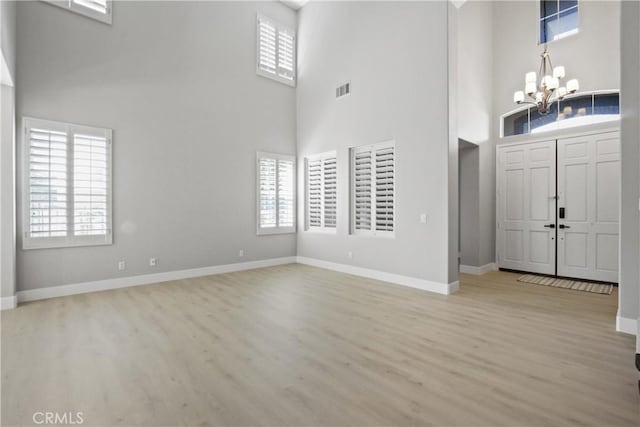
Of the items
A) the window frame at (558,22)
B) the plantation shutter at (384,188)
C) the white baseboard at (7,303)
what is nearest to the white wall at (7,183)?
the white baseboard at (7,303)

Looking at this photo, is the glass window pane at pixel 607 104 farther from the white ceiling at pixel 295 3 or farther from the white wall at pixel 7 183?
the white wall at pixel 7 183

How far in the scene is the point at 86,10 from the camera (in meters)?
4.81

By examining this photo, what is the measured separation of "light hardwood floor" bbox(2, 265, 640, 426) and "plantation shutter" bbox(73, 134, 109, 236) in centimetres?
105

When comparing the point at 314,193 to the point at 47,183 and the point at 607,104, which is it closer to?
the point at 47,183

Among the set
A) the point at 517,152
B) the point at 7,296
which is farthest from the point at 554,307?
the point at 7,296

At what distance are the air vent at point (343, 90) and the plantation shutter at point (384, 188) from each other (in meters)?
1.41

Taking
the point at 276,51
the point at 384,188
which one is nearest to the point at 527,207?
the point at 384,188

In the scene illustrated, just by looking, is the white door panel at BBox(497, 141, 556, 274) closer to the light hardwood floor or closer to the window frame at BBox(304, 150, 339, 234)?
the light hardwood floor

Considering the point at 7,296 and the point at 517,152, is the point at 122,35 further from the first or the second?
the point at 517,152

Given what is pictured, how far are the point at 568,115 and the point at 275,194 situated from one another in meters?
5.76

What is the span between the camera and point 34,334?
10.6 feet

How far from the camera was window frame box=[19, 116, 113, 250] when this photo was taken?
430 centimetres

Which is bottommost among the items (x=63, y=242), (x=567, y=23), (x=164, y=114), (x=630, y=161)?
(x=63, y=242)

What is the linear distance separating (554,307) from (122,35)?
24.3ft
